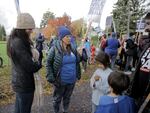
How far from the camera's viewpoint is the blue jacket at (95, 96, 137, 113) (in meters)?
3.55

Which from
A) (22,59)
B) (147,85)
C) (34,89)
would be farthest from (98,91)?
(147,85)

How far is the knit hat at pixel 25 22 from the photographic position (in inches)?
192

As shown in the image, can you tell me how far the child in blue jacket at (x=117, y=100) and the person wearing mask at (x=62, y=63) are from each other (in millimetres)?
2632

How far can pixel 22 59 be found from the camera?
478 centimetres

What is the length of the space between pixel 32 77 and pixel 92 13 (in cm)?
382

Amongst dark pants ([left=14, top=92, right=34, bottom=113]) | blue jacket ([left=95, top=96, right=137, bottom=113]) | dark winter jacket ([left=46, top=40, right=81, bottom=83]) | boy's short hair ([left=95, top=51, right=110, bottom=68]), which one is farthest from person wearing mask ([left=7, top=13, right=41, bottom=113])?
blue jacket ([left=95, top=96, right=137, bottom=113])

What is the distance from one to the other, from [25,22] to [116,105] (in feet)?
6.21

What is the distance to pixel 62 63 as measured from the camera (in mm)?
6301

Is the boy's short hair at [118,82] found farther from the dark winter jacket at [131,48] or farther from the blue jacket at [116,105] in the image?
the dark winter jacket at [131,48]

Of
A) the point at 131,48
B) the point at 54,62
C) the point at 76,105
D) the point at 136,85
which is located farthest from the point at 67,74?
the point at 131,48

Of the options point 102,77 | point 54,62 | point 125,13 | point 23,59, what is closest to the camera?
point 23,59

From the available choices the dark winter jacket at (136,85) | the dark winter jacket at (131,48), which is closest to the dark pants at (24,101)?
the dark winter jacket at (136,85)

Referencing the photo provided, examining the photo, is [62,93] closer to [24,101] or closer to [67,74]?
[67,74]

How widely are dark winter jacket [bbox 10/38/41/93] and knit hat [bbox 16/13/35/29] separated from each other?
0.19 meters
